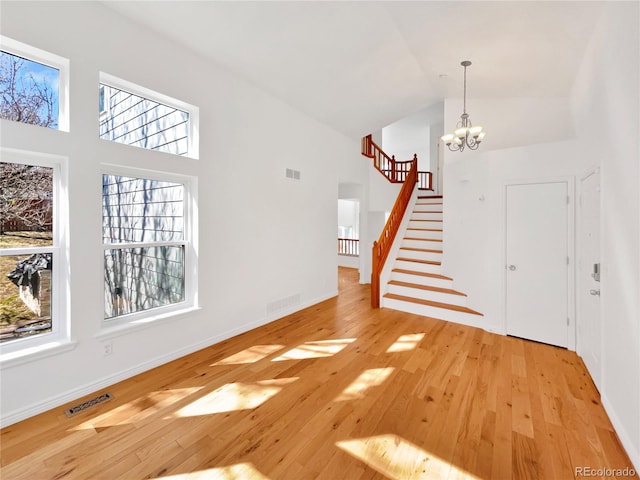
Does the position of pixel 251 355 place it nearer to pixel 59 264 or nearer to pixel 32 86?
pixel 59 264

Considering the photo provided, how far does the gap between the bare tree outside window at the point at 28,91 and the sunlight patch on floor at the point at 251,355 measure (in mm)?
2627

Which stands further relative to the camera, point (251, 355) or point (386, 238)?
point (386, 238)

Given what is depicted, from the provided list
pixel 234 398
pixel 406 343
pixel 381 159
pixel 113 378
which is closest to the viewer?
pixel 234 398

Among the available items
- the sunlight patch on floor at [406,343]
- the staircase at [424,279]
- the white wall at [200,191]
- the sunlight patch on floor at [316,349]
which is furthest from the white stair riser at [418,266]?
the sunlight patch on floor at [316,349]

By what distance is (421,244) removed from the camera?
19.7ft

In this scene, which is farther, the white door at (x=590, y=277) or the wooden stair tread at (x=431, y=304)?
the wooden stair tread at (x=431, y=304)

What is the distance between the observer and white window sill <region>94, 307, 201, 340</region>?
8.48ft

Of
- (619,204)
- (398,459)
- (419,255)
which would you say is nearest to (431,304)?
(419,255)

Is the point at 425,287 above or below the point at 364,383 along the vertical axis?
above

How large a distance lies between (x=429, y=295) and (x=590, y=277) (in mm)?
2256

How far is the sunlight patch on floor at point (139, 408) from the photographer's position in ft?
7.05

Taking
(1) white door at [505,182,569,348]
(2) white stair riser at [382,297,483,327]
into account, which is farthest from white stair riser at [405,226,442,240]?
(1) white door at [505,182,569,348]

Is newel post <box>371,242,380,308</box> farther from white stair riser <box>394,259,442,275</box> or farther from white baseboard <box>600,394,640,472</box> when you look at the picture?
white baseboard <box>600,394,640,472</box>

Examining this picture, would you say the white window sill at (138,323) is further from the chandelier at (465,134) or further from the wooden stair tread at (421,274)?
the chandelier at (465,134)
